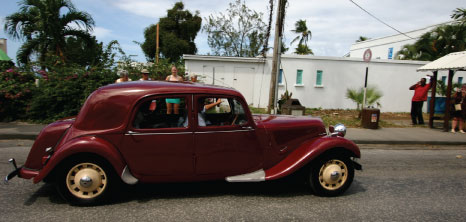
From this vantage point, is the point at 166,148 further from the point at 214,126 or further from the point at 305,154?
the point at 305,154

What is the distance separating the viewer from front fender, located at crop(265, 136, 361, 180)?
3781mm

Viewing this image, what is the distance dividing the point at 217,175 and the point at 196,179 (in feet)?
0.90

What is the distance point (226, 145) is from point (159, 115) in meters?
1.01

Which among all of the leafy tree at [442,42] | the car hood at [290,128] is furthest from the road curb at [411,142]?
the leafy tree at [442,42]

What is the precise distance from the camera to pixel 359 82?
16.0 metres

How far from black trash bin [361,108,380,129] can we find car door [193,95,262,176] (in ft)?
25.4

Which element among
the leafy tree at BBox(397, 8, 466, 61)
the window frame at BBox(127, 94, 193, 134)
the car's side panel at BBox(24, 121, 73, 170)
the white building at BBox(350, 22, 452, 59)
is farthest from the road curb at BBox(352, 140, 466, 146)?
the white building at BBox(350, 22, 452, 59)

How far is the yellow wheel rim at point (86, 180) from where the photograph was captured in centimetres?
342

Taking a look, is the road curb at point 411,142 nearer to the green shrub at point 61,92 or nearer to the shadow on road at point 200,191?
the shadow on road at point 200,191

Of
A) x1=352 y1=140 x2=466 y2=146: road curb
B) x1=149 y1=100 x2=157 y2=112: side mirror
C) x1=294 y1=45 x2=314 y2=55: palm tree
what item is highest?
x1=294 y1=45 x2=314 y2=55: palm tree

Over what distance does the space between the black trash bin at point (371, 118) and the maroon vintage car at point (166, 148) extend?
6.91 meters

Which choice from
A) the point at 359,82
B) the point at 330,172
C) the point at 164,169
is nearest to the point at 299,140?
the point at 330,172

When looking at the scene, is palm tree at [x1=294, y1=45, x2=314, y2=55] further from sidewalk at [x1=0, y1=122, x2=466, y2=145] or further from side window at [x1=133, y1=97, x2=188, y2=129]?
side window at [x1=133, y1=97, x2=188, y2=129]

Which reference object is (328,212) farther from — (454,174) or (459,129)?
(459,129)
